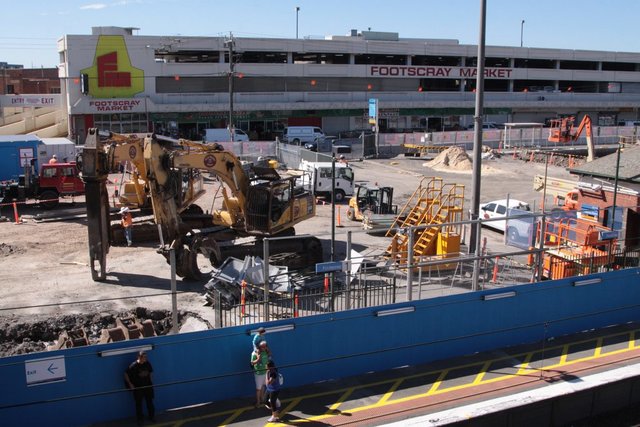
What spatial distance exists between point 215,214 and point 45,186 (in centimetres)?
1257

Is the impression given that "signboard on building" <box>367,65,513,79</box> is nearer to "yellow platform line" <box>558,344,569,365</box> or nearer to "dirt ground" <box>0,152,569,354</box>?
"dirt ground" <box>0,152,569,354</box>

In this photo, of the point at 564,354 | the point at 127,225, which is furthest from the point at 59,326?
the point at 564,354

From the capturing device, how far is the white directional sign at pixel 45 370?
11039mm

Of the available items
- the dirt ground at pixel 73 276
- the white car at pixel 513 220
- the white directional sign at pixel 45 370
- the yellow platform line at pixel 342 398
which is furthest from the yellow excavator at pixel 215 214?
the yellow platform line at pixel 342 398

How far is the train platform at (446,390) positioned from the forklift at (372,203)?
48.2 ft

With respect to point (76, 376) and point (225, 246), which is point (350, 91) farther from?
point (76, 376)

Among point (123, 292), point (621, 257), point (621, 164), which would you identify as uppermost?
point (621, 164)

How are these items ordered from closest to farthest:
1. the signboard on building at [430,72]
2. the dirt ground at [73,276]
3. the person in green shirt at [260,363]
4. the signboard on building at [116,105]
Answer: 1. the person in green shirt at [260,363]
2. the dirt ground at [73,276]
3. the signboard on building at [116,105]
4. the signboard on building at [430,72]

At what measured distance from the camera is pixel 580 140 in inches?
2527

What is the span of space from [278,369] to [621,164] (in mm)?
16432

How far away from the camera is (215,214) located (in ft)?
78.3

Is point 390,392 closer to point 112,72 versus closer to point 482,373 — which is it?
point 482,373

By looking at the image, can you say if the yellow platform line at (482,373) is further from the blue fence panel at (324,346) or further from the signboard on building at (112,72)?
the signboard on building at (112,72)

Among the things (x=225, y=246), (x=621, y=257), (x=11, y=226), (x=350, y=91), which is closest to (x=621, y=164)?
(x=621, y=257)
